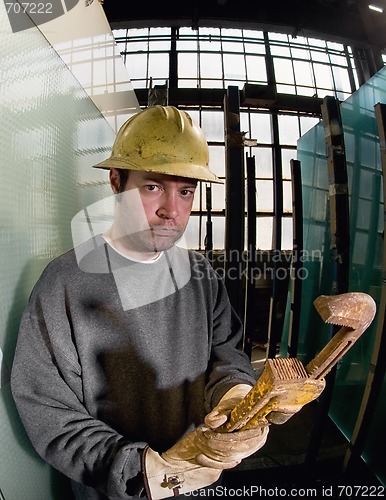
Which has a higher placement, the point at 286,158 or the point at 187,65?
the point at 187,65

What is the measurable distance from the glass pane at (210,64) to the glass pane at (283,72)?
1.79ft

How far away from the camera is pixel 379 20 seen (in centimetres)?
177

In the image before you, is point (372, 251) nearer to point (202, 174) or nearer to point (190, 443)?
point (202, 174)

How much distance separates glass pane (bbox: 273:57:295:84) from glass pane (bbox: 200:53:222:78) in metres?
0.54

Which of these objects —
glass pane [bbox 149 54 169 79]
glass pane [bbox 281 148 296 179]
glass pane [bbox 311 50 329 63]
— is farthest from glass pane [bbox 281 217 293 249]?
glass pane [bbox 149 54 169 79]

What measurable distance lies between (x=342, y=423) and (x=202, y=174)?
2.61 meters

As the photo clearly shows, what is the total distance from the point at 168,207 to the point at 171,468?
715 mm

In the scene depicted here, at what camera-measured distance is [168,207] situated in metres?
0.80

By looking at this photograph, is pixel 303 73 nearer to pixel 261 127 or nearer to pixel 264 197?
pixel 261 127

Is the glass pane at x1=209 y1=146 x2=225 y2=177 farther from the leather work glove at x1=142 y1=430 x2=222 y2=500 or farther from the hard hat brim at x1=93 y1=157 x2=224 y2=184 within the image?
the leather work glove at x1=142 y1=430 x2=222 y2=500

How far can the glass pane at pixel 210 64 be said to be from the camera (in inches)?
78.3

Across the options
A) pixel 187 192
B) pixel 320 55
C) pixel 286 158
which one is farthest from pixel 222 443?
pixel 286 158

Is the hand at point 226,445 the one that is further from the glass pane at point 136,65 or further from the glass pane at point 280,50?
the glass pane at point 280,50

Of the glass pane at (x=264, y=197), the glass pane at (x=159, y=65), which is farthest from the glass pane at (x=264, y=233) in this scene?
the glass pane at (x=159, y=65)
